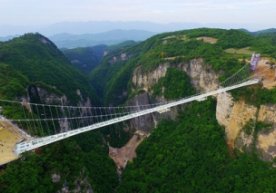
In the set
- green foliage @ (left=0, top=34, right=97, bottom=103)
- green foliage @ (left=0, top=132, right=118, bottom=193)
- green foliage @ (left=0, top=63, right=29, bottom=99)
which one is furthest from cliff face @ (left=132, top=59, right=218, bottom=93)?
green foliage @ (left=0, top=63, right=29, bottom=99)

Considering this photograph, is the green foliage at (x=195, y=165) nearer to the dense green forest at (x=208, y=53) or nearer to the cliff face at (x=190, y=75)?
the cliff face at (x=190, y=75)

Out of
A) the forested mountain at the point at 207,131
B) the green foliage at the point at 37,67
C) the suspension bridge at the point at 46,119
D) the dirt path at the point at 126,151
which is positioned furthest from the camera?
the green foliage at the point at 37,67

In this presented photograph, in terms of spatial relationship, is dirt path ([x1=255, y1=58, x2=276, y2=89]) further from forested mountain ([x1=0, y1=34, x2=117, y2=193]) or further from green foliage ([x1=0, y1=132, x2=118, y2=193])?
green foliage ([x1=0, y1=132, x2=118, y2=193])

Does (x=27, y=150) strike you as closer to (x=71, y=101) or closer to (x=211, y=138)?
(x=211, y=138)

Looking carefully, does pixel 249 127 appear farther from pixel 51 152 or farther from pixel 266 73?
pixel 51 152

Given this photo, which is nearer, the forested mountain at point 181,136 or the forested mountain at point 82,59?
the forested mountain at point 181,136

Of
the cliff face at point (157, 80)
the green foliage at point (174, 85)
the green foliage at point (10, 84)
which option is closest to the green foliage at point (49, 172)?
the green foliage at point (10, 84)

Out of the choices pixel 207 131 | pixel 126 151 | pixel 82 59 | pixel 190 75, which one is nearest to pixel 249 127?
pixel 207 131
